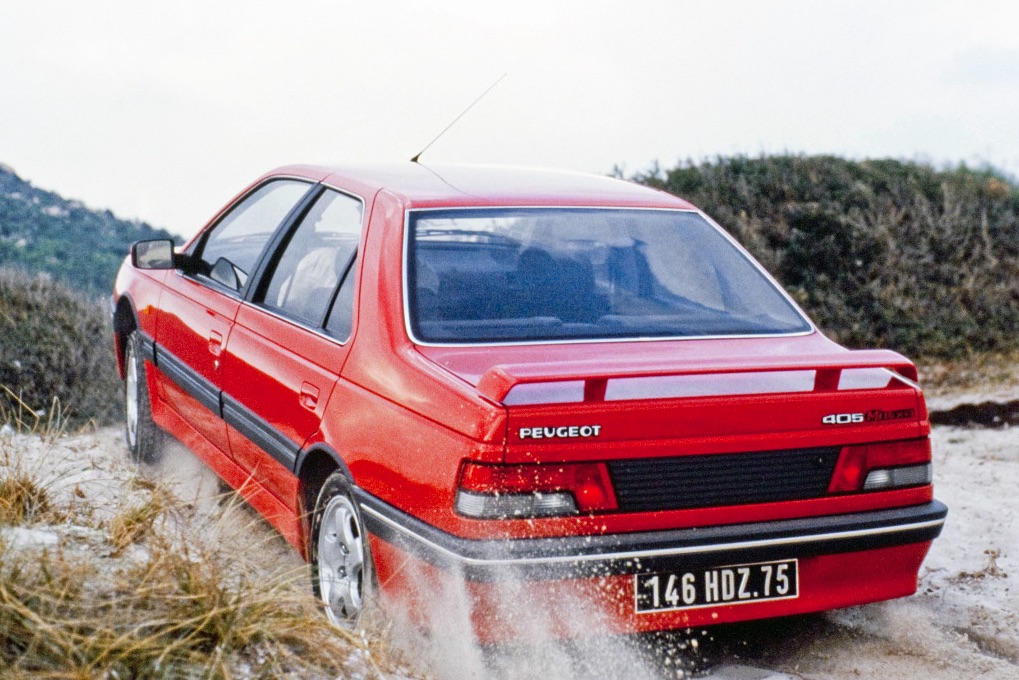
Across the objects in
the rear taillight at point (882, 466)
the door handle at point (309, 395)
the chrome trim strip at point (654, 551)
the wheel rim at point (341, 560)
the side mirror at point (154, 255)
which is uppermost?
the side mirror at point (154, 255)

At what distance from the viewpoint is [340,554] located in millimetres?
4000

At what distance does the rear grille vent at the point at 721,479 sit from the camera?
3.35m

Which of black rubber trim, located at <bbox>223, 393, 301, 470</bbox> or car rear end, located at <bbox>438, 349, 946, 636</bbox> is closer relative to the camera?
car rear end, located at <bbox>438, 349, 946, 636</bbox>

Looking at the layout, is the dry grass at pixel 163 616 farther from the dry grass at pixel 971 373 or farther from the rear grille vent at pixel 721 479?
the dry grass at pixel 971 373

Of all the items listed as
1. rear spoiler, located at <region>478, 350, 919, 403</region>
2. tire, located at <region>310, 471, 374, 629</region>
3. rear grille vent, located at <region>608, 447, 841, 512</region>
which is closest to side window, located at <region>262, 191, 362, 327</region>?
tire, located at <region>310, 471, 374, 629</region>

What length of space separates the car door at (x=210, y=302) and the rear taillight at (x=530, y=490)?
7.12 ft

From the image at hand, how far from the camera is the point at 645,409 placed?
3324mm

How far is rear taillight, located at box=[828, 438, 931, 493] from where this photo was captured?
144 inches

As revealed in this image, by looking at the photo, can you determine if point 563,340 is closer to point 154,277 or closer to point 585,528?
point 585,528

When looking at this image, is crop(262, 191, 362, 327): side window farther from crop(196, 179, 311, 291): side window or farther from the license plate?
the license plate

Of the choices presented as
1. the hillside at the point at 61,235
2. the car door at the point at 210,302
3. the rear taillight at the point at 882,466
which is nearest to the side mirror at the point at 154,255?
the car door at the point at 210,302

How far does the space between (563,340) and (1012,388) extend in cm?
627

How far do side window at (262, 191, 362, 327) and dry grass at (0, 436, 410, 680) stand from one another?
1.10 metres

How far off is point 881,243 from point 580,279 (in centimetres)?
772
